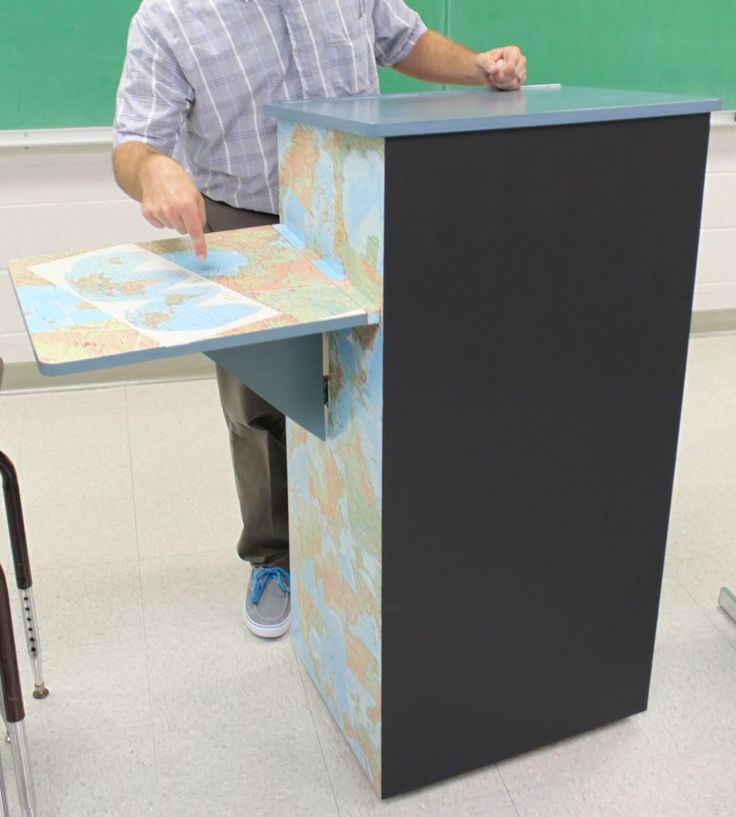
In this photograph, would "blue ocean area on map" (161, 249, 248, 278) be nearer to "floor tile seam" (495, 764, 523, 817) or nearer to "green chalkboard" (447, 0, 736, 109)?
"floor tile seam" (495, 764, 523, 817)

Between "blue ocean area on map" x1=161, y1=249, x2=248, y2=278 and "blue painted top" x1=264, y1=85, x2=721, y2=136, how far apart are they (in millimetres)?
216

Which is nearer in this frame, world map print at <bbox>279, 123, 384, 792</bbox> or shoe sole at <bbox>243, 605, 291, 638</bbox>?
world map print at <bbox>279, 123, 384, 792</bbox>

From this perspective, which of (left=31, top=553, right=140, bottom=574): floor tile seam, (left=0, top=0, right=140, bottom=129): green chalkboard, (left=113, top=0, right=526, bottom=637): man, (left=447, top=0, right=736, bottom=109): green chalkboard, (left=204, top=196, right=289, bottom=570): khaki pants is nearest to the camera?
(left=113, top=0, right=526, bottom=637): man

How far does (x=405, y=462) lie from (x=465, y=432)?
0.32 ft

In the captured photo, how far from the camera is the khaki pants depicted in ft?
5.97

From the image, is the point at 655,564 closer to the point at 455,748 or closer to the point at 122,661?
the point at 455,748

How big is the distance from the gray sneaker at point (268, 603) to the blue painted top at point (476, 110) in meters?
0.96

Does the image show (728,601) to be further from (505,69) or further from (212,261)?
(212,261)

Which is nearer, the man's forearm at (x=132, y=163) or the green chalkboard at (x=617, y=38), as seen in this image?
the man's forearm at (x=132, y=163)

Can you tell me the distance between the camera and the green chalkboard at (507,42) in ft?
9.00

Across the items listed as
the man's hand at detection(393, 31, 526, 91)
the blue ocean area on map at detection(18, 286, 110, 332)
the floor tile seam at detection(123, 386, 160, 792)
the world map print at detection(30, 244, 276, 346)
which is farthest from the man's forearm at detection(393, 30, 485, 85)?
the floor tile seam at detection(123, 386, 160, 792)

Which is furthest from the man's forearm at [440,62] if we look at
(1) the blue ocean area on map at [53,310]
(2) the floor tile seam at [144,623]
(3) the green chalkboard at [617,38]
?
(2) the floor tile seam at [144,623]

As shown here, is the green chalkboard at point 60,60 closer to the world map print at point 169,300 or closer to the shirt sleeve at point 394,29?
the shirt sleeve at point 394,29

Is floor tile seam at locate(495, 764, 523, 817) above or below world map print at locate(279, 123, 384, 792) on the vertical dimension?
below
